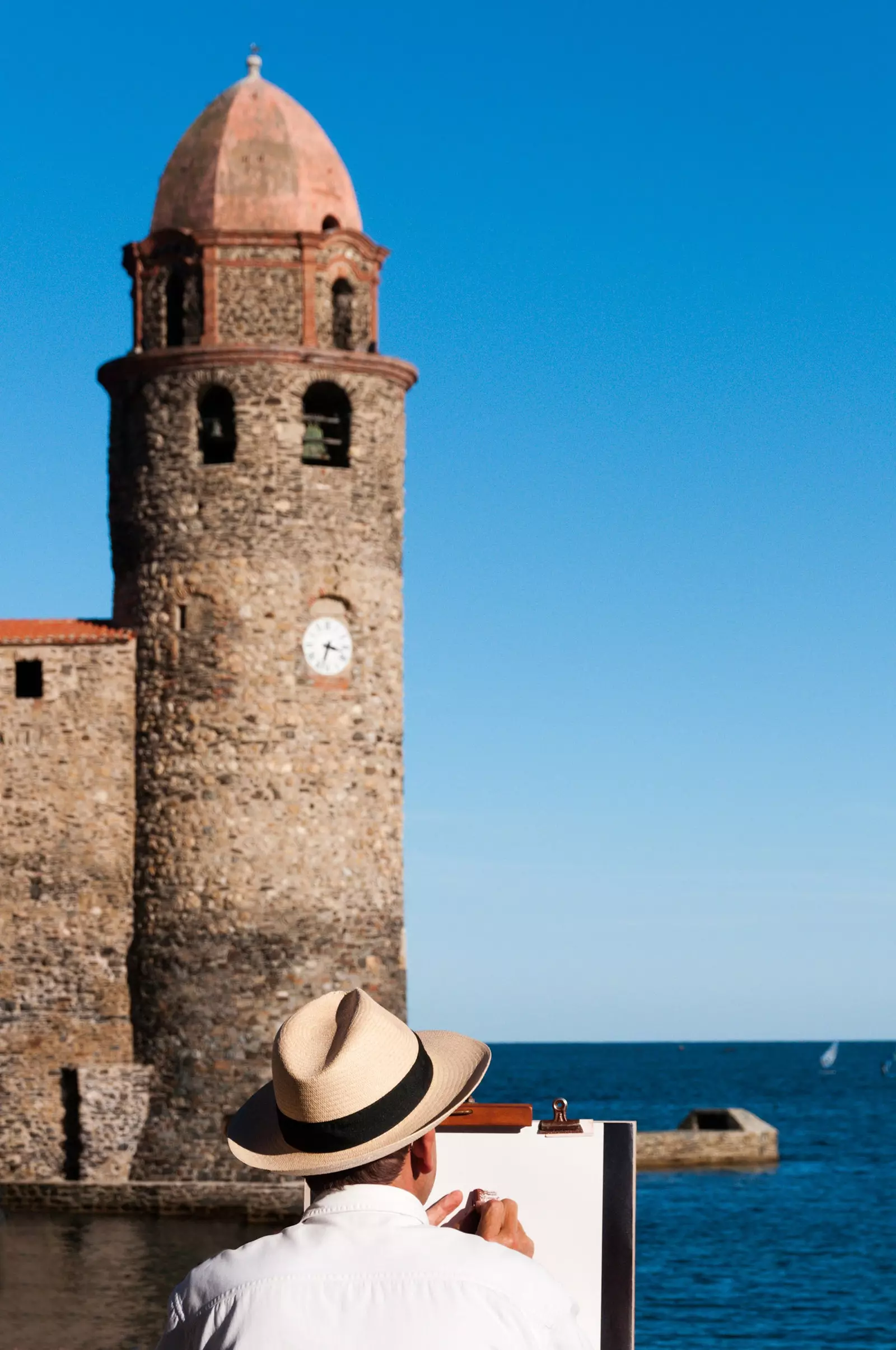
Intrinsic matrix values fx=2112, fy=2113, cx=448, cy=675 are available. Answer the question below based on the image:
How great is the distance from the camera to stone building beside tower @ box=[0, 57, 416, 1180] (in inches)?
1012

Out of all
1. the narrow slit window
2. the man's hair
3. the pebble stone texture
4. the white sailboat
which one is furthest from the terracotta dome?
the white sailboat

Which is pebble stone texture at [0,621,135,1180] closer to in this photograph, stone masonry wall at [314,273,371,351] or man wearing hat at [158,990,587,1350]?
stone masonry wall at [314,273,371,351]

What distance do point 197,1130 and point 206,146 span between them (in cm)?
1241

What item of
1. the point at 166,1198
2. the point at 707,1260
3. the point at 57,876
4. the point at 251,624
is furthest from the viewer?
the point at 707,1260

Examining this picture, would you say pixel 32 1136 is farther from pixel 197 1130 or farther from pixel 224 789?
pixel 224 789

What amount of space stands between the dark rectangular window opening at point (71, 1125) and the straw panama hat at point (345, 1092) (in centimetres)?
2260

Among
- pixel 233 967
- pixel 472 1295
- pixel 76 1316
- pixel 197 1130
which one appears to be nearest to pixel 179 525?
pixel 233 967

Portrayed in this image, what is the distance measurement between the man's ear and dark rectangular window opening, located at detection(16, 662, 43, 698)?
2295 centimetres

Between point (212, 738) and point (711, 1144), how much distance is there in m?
23.1

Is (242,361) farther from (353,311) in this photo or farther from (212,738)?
(212,738)

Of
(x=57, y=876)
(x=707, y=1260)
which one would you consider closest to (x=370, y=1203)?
(x=57, y=876)

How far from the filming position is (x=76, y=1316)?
20109 mm

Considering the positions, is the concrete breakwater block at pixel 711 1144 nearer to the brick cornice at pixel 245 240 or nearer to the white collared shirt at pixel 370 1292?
the brick cornice at pixel 245 240

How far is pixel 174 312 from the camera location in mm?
26984
